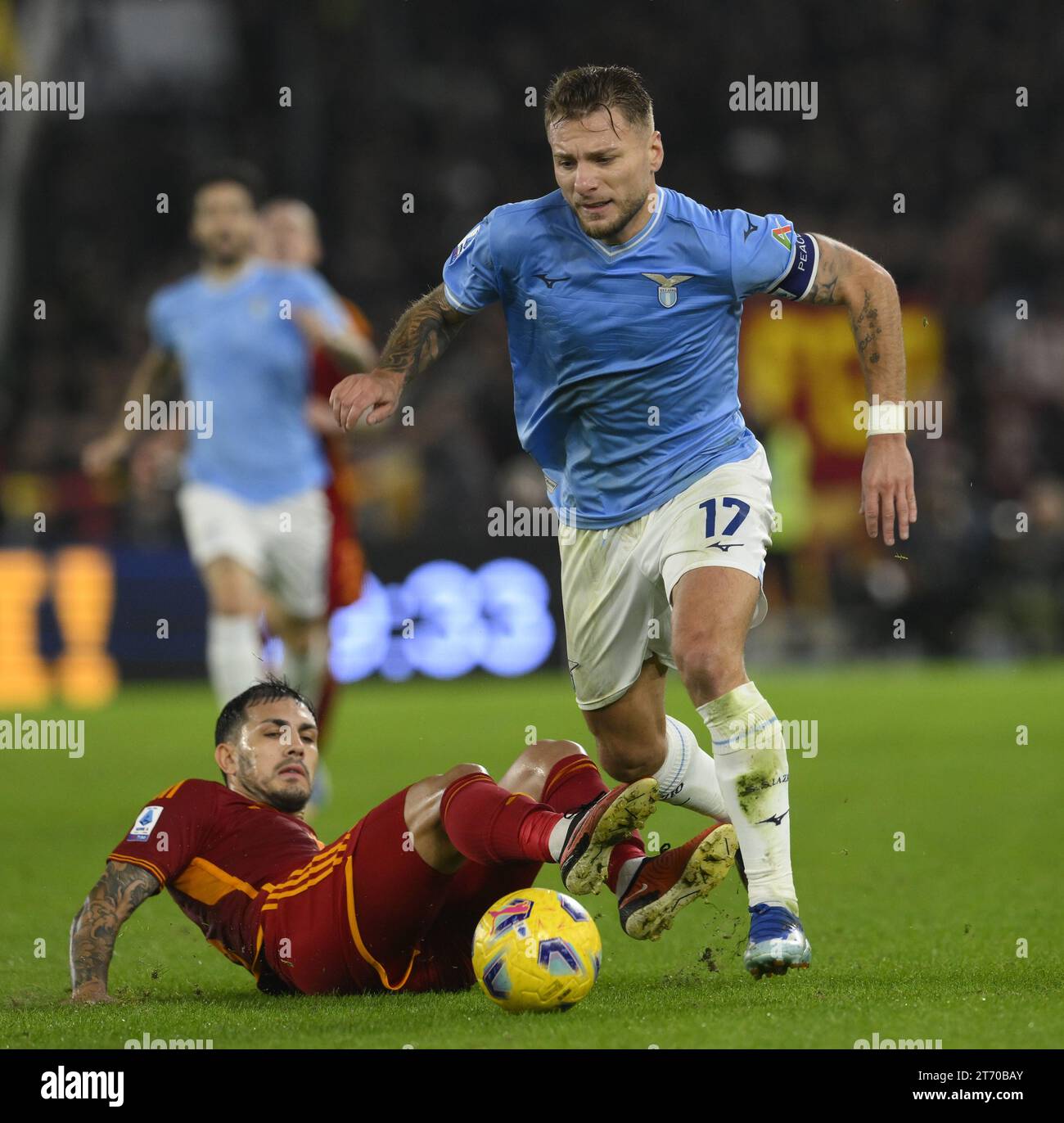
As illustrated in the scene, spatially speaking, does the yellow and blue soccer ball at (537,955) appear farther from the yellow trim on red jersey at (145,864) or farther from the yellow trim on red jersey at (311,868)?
the yellow trim on red jersey at (145,864)

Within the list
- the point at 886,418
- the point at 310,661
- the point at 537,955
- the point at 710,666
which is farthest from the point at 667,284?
the point at 310,661

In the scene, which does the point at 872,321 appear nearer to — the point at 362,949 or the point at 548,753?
the point at 548,753

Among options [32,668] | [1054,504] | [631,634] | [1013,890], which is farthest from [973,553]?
[631,634]

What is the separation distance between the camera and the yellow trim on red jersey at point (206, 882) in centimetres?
488

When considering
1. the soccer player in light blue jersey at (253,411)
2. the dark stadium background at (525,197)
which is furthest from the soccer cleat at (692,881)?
the dark stadium background at (525,197)

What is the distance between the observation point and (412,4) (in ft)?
76.2

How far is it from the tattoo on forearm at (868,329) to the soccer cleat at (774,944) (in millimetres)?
1559

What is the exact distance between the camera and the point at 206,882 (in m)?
4.92

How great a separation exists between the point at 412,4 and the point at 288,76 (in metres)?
2.70

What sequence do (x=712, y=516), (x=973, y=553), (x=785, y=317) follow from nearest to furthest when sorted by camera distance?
(x=712, y=516), (x=973, y=553), (x=785, y=317)

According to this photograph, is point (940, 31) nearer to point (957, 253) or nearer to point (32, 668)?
point (957, 253)

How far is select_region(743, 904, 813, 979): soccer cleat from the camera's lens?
185 inches

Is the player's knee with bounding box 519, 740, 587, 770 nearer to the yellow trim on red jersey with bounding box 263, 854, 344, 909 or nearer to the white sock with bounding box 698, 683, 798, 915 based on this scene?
the white sock with bounding box 698, 683, 798, 915

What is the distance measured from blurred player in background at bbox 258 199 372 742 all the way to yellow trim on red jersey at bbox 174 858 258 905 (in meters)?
4.73
